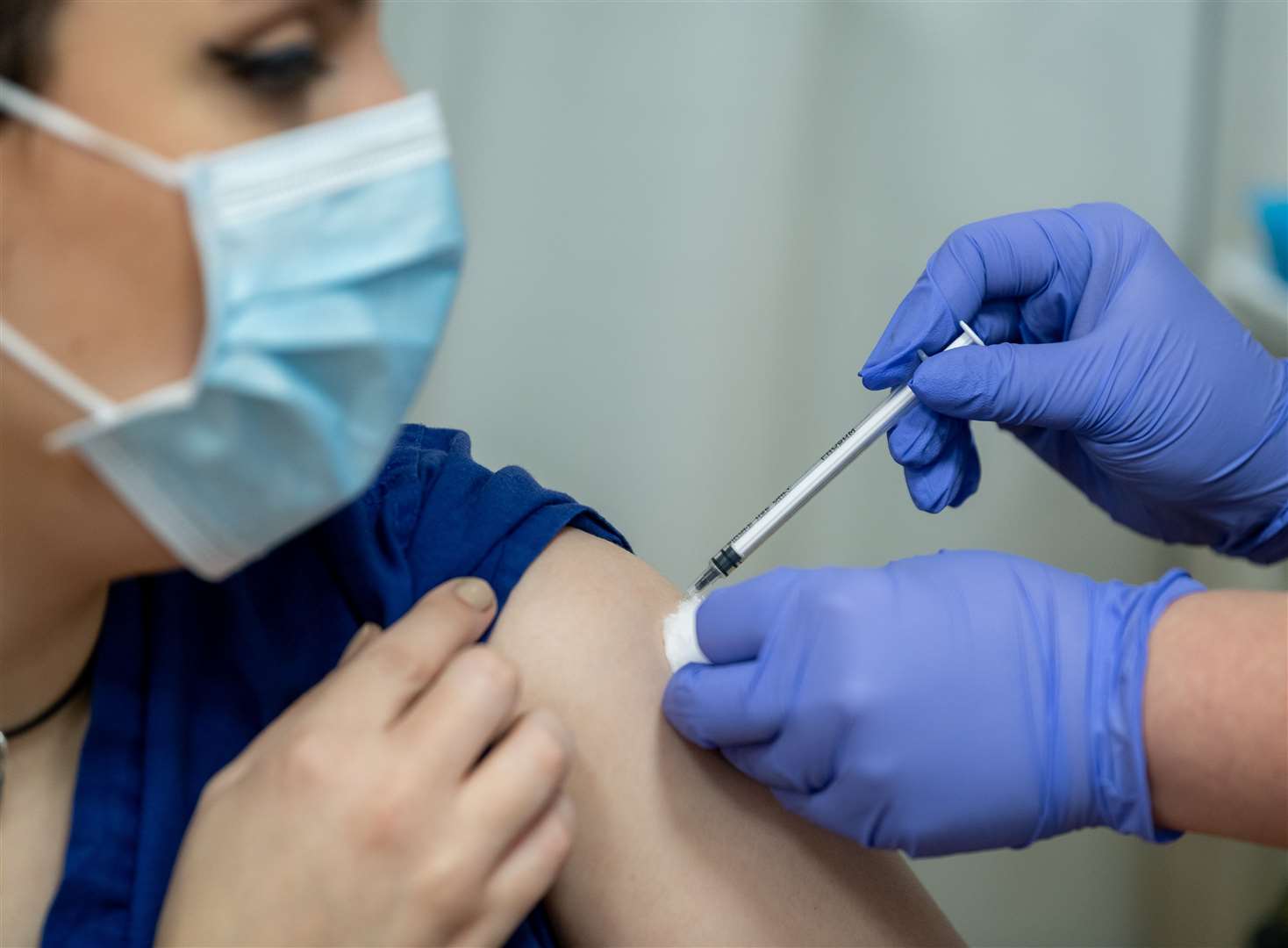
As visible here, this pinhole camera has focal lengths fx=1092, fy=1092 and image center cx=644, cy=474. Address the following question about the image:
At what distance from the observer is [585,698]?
2.88 ft

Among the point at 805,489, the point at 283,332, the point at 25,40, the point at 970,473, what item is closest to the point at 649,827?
the point at 805,489

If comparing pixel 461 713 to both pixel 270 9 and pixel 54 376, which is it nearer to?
pixel 54 376

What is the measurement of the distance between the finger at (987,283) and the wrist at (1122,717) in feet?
1.14

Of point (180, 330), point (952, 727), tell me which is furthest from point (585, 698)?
point (180, 330)

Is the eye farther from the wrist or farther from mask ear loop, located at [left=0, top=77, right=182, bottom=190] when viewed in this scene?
the wrist

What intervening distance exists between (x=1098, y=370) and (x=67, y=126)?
0.93m

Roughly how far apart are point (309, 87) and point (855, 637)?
0.56 m

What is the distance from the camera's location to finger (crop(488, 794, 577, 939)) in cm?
74

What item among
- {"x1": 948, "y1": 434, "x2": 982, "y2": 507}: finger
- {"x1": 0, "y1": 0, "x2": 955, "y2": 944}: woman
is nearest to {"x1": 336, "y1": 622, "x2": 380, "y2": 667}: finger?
{"x1": 0, "y1": 0, "x2": 955, "y2": 944}: woman

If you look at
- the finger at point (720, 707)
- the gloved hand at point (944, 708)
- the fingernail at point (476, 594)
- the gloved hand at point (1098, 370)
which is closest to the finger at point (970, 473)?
the gloved hand at point (1098, 370)

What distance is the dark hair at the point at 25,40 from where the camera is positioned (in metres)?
0.63

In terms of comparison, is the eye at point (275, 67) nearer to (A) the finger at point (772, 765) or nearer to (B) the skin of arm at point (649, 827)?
(B) the skin of arm at point (649, 827)

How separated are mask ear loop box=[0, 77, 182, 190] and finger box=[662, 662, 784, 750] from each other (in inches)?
21.3

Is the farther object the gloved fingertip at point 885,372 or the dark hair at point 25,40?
the gloved fingertip at point 885,372
